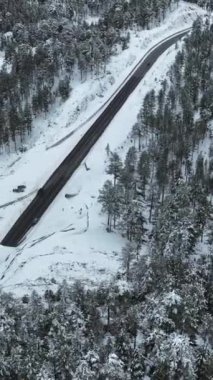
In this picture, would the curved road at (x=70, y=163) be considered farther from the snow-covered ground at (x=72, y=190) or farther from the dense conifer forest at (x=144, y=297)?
the dense conifer forest at (x=144, y=297)

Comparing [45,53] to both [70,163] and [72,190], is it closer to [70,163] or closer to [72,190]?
[70,163]

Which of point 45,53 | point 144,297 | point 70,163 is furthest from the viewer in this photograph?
point 45,53

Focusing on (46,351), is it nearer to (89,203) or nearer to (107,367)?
(107,367)

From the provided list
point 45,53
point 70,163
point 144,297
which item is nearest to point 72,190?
point 70,163

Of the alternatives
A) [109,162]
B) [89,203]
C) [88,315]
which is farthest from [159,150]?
[88,315]

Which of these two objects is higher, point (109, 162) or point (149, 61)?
point (149, 61)

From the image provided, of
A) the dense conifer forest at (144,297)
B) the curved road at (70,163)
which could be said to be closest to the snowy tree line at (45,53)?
the curved road at (70,163)

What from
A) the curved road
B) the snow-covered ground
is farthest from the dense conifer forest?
the curved road
